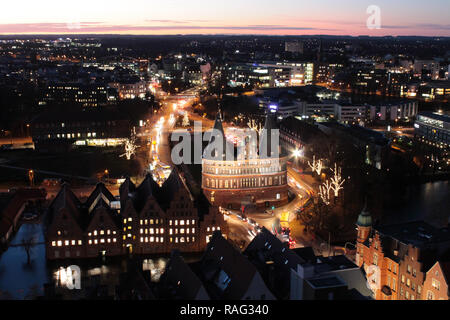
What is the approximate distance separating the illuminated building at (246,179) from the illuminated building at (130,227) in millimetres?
7769

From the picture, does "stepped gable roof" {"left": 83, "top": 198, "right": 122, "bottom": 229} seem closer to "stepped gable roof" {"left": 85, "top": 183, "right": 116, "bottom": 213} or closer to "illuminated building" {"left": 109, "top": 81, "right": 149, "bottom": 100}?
"stepped gable roof" {"left": 85, "top": 183, "right": 116, "bottom": 213}

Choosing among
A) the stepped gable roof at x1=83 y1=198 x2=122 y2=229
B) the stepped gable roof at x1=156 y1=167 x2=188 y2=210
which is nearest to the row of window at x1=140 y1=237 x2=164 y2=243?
the stepped gable roof at x1=83 y1=198 x2=122 y2=229

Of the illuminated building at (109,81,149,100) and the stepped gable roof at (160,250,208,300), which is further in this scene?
the illuminated building at (109,81,149,100)

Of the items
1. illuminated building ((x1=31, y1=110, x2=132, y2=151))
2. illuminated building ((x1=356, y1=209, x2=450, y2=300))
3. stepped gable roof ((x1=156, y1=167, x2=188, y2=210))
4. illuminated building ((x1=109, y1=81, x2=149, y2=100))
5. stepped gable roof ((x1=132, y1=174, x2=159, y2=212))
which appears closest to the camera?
illuminated building ((x1=356, y1=209, x2=450, y2=300))

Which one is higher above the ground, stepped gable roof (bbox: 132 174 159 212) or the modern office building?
the modern office building

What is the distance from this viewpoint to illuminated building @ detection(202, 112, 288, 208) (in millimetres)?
42219

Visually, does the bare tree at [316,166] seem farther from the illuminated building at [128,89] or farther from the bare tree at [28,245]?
the illuminated building at [128,89]

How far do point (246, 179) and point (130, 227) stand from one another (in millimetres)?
12411

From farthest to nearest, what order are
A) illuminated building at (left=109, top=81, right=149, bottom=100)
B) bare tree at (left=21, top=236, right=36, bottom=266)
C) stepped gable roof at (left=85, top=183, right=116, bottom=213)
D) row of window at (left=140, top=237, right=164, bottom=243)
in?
illuminated building at (left=109, top=81, right=149, bottom=100), stepped gable roof at (left=85, top=183, right=116, bottom=213), row of window at (left=140, top=237, right=164, bottom=243), bare tree at (left=21, top=236, right=36, bottom=266)

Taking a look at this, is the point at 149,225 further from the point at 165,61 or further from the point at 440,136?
the point at 165,61

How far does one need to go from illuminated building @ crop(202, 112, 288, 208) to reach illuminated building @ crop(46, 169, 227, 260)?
7769mm

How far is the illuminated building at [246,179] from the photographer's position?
42219mm

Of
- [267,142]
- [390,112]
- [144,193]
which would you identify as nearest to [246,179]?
[267,142]

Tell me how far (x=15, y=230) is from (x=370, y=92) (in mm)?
90251
